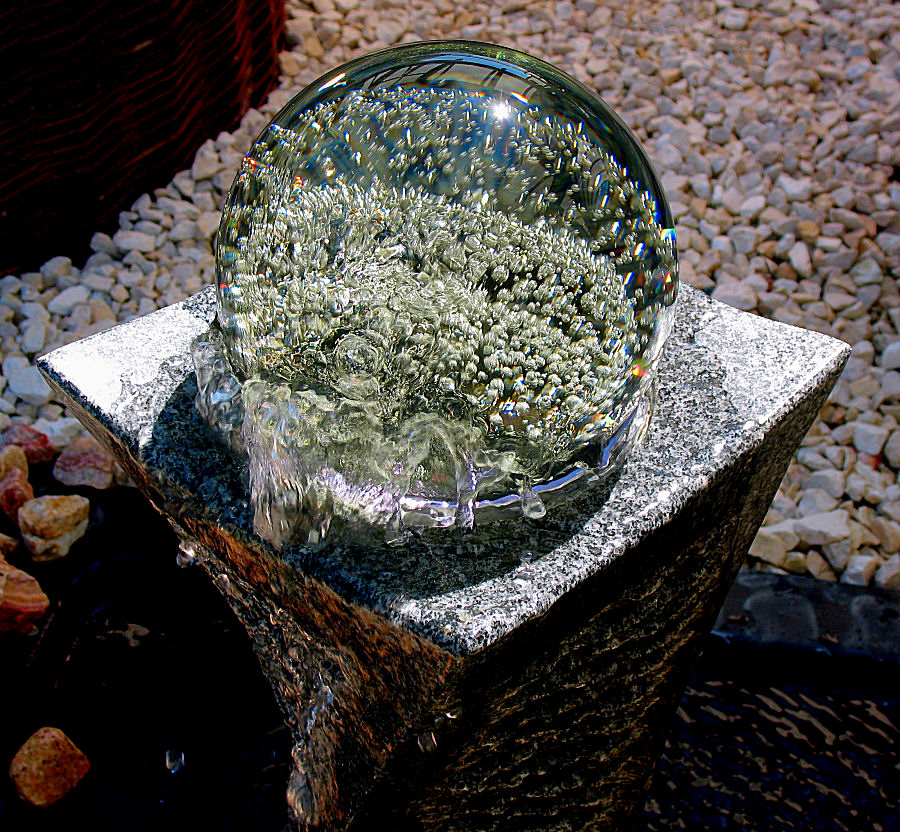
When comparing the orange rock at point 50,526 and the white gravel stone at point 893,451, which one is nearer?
the orange rock at point 50,526

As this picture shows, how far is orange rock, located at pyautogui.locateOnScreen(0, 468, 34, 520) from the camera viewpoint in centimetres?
235

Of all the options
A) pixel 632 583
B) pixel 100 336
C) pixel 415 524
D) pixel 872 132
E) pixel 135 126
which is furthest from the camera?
pixel 872 132

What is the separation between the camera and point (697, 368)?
156cm

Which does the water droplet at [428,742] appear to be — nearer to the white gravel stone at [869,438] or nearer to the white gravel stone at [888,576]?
the white gravel stone at [888,576]

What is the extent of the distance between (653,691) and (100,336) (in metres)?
1.22

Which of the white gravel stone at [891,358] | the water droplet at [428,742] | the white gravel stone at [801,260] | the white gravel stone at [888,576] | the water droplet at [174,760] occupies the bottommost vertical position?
the water droplet at [174,760]

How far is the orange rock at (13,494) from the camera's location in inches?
92.7

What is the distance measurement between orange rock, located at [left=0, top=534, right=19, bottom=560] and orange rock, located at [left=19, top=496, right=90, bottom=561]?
0.10ft

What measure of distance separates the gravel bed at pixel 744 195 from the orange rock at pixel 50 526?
0.34 m

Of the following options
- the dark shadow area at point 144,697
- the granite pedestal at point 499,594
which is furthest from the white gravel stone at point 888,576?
the dark shadow area at point 144,697

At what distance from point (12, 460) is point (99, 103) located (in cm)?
124

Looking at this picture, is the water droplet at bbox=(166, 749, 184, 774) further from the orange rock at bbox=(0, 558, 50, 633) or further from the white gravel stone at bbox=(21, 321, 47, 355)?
the white gravel stone at bbox=(21, 321, 47, 355)

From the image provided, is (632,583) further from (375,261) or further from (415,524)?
(375,261)

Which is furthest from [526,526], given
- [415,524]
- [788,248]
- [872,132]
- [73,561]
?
[872,132]
